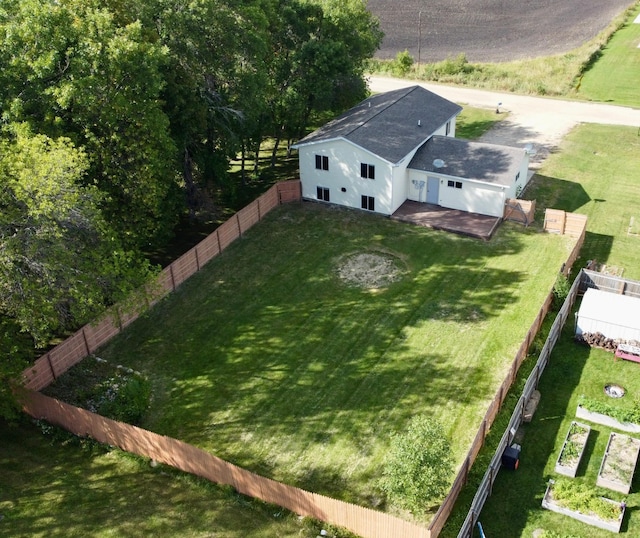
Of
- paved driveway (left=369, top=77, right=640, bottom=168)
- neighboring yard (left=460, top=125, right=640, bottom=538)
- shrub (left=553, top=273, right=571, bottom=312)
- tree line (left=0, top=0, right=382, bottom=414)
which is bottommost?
neighboring yard (left=460, top=125, right=640, bottom=538)

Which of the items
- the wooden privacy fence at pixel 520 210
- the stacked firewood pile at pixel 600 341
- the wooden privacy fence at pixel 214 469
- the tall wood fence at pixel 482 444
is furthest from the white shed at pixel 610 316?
the wooden privacy fence at pixel 214 469

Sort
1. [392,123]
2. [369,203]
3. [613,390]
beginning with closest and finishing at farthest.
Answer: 1. [613,390]
2. [369,203]
3. [392,123]

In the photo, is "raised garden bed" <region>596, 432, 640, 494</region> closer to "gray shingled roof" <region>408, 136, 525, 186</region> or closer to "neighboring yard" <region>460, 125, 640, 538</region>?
"neighboring yard" <region>460, 125, 640, 538</region>

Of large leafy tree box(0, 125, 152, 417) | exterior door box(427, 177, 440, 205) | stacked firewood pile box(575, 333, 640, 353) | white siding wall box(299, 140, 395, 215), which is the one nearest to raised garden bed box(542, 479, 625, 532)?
stacked firewood pile box(575, 333, 640, 353)

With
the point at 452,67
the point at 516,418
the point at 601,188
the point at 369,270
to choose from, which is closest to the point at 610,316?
the point at 516,418

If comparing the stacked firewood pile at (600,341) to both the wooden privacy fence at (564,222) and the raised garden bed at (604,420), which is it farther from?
the wooden privacy fence at (564,222)

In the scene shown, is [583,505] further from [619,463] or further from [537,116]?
[537,116]
